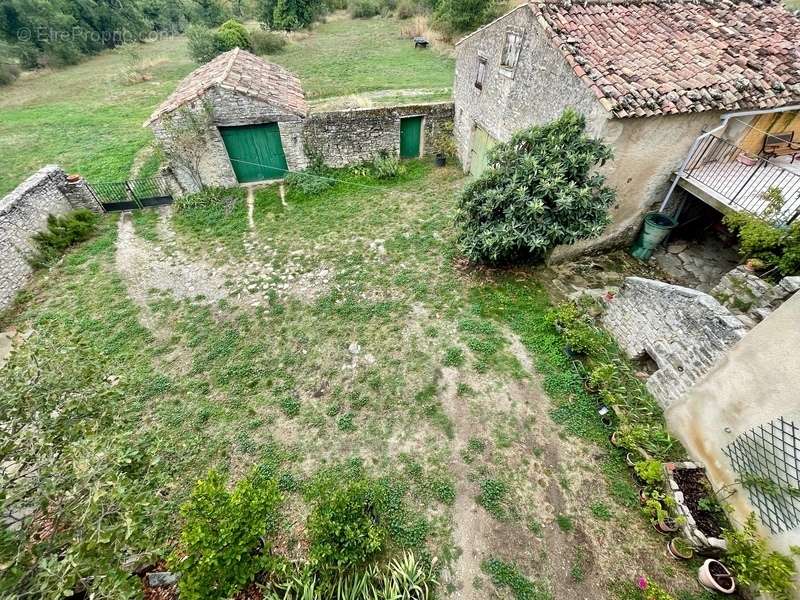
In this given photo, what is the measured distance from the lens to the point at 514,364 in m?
7.55

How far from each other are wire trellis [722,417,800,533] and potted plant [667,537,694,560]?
1.03 m

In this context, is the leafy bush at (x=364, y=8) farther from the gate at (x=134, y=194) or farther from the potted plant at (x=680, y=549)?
the potted plant at (x=680, y=549)

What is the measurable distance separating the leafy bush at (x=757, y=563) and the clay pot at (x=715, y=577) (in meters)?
0.12

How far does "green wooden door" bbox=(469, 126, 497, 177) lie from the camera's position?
12336mm

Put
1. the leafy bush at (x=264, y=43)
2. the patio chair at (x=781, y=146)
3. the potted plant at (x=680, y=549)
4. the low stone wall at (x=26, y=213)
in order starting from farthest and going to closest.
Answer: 1. the leafy bush at (x=264, y=43)
2. the low stone wall at (x=26, y=213)
3. the patio chair at (x=781, y=146)
4. the potted plant at (x=680, y=549)

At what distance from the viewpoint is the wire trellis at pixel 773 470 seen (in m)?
4.45

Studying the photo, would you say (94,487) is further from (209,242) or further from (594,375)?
(209,242)

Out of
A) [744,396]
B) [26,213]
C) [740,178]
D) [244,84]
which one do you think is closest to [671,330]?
[744,396]

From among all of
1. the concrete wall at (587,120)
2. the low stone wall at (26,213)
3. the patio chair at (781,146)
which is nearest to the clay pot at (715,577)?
the concrete wall at (587,120)

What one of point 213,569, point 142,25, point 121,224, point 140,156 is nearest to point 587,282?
point 213,569

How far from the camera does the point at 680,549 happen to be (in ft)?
16.7

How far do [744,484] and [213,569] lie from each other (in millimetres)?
7275

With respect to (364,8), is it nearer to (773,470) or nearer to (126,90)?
(126,90)

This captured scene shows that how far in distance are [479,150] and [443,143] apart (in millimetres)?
2351
